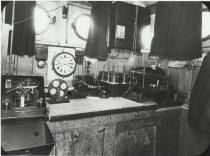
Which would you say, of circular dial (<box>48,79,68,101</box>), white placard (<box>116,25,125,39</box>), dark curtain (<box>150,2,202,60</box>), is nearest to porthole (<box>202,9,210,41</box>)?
dark curtain (<box>150,2,202,60</box>)

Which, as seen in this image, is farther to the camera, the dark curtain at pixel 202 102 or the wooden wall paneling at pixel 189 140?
the wooden wall paneling at pixel 189 140

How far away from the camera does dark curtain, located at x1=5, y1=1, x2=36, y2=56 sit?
9.43ft

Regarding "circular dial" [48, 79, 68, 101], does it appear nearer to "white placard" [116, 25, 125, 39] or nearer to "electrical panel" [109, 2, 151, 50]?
"electrical panel" [109, 2, 151, 50]

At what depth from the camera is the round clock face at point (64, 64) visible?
3492mm

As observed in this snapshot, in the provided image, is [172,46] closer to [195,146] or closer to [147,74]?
[147,74]

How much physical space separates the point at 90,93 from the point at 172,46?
1.57 m

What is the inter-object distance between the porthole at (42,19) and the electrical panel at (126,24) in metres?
1.19

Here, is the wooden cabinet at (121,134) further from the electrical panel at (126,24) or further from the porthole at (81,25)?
the porthole at (81,25)

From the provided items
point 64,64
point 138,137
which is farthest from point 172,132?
point 64,64

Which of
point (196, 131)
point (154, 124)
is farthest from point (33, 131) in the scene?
point (196, 131)

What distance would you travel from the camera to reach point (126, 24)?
403 cm

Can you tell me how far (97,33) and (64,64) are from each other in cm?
78

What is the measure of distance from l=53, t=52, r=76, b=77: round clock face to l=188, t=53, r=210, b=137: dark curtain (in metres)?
2.07

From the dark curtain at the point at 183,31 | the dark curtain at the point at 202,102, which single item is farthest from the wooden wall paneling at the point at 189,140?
the dark curtain at the point at 183,31
